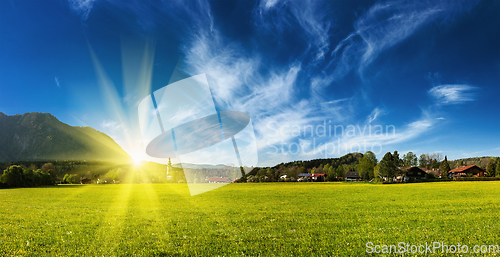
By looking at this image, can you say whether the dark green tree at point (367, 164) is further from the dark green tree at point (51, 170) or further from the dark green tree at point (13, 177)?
the dark green tree at point (51, 170)

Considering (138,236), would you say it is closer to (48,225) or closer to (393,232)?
(48,225)

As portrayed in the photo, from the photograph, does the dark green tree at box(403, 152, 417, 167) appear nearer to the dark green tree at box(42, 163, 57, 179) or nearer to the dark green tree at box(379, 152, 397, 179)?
the dark green tree at box(379, 152, 397, 179)

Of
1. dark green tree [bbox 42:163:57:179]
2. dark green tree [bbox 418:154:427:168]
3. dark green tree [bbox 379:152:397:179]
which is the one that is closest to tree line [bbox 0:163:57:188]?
dark green tree [bbox 42:163:57:179]

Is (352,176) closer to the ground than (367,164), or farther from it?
closer to the ground

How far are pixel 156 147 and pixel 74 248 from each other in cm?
1766

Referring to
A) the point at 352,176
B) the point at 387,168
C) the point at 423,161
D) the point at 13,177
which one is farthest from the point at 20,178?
the point at 423,161

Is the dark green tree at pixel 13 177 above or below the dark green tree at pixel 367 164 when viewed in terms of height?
below

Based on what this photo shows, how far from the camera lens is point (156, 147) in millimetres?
26781

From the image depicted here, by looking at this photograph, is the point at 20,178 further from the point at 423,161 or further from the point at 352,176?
the point at 423,161

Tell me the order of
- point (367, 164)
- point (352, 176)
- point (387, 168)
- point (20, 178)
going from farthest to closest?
1. point (352, 176)
2. point (367, 164)
3. point (20, 178)
4. point (387, 168)

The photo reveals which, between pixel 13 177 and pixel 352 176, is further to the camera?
pixel 352 176

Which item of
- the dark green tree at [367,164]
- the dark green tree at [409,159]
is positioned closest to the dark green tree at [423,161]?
the dark green tree at [409,159]

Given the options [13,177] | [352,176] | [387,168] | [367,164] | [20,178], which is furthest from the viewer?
[352,176]

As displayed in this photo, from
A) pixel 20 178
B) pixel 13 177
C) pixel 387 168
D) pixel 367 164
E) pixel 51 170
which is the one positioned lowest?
pixel 20 178
